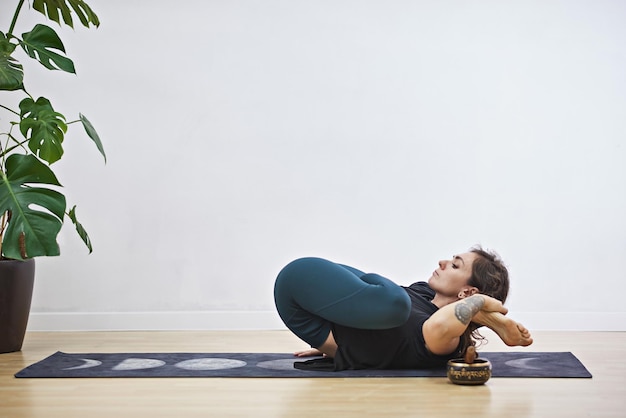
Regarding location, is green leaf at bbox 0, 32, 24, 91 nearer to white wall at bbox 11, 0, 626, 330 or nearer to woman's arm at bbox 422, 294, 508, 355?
white wall at bbox 11, 0, 626, 330

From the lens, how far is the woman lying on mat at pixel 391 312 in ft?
8.58

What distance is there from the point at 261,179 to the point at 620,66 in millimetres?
1960

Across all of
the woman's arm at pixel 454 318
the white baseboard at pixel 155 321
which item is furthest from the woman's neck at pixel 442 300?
the white baseboard at pixel 155 321

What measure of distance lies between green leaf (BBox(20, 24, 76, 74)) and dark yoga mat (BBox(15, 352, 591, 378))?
1173 mm

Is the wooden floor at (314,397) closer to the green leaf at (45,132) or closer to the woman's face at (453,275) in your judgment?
the woman's face at (453,275)

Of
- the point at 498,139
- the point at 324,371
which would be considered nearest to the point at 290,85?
the point at 498,139

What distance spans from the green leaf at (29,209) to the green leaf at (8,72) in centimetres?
27

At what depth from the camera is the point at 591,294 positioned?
426 centimetres

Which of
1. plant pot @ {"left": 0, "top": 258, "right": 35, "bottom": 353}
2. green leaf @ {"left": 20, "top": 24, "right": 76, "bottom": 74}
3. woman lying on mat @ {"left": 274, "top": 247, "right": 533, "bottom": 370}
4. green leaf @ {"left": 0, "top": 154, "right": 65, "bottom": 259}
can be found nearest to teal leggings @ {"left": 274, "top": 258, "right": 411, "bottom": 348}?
woman lying on mat @ {"left": 274, "top": 247, "right": 533, "bottom": 370}

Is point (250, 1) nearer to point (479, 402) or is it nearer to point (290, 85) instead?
point (290, 85)

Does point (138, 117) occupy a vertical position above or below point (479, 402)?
above

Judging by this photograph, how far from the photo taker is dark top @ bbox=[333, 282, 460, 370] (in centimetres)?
277

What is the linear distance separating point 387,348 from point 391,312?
0.74 ft

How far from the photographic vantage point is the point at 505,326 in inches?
103
